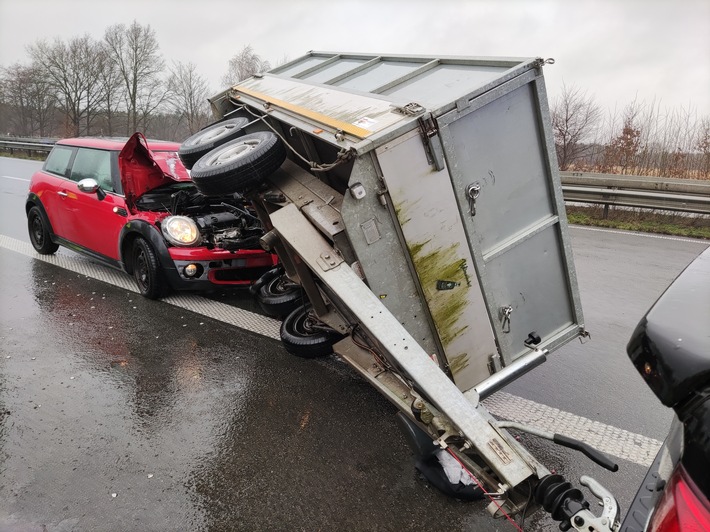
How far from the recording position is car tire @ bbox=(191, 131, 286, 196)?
3830 millimetres

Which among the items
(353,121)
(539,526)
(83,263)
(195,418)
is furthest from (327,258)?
(83,263)

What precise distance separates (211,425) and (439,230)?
1966mm

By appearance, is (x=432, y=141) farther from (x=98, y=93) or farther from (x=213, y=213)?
(x=98, y=93)

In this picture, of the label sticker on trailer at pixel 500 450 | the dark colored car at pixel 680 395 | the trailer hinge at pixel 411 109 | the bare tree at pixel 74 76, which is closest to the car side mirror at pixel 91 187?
the trailer hinge at pixel 411 109

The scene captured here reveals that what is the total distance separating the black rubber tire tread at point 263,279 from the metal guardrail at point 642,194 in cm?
719

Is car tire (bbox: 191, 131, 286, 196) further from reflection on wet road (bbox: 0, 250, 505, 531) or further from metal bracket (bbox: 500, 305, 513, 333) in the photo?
metal bracket (bbox: 500, 305, 513, 333)

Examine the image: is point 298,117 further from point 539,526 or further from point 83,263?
point 83,263

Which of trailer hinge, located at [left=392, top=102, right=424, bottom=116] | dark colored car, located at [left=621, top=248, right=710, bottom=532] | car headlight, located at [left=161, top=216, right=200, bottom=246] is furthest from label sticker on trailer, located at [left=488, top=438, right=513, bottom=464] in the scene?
car headlight, located at [left=161, top=216, right=200, bottom=246]

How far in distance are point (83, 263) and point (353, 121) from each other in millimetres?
5349

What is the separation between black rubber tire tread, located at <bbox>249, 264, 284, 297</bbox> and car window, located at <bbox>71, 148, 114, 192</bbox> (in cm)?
205

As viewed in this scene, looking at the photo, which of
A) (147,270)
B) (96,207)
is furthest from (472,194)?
(96,207)

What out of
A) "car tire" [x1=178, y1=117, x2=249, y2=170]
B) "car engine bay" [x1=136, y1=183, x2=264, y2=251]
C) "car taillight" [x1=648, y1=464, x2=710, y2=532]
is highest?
"car tire" [x1=178, y1=117, x2=249, y2=170]

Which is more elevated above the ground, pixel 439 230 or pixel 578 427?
pixel 439 230

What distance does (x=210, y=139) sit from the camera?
15.2 ft
